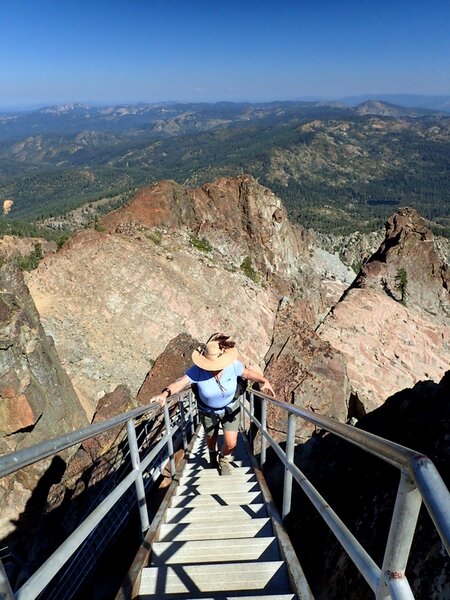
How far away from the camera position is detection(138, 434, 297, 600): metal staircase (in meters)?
3.36

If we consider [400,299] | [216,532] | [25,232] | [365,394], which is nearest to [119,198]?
[25,232]

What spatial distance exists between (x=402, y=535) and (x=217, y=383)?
4.31 m

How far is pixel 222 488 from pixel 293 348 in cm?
1297

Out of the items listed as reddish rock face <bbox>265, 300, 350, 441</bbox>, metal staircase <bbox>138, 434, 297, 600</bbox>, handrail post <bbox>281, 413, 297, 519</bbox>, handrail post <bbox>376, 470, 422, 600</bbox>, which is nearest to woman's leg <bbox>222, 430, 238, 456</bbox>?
metal staircase <bbox>138, 434, 297, 600</bbox>

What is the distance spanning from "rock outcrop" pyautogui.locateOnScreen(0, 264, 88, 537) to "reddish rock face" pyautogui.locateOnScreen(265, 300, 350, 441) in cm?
748

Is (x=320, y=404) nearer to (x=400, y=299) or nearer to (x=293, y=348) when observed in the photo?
(x=293, y=348)

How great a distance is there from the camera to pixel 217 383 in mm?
5969

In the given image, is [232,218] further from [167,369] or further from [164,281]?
[167,369]

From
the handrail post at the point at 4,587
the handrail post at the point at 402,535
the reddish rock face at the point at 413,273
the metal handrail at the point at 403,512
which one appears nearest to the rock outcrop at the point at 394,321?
the reddish rock face at the point at 413,273

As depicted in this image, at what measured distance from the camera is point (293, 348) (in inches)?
739

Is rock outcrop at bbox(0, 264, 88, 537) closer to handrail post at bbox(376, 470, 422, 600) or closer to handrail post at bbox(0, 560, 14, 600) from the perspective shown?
handrail post at bbox(0, 560, 14, 600)

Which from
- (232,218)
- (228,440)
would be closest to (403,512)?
(228,440)

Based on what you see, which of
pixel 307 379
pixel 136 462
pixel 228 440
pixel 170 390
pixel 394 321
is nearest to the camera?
pixel 136 462

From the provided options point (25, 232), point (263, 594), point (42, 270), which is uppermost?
point (263, 594)
